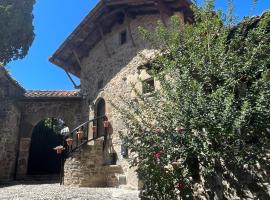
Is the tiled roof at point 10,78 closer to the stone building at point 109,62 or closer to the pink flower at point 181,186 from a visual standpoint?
the stone building at point 109,62

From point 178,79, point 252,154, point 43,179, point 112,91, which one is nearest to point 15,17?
point 112,91

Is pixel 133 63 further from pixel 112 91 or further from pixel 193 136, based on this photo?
pixel 193 136

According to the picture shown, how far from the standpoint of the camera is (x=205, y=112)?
4.68m

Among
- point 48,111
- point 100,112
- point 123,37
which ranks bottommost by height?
point 100,112

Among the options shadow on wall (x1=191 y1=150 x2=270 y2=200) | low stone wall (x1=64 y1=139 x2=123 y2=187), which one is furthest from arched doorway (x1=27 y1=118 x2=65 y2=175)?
shadow on wall (x1=191 y1=150 x2=270 y2=200)

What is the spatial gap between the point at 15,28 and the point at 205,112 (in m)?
14.1

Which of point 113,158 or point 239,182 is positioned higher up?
point 113,158

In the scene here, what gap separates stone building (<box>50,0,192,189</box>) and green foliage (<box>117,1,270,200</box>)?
2836 millimetres

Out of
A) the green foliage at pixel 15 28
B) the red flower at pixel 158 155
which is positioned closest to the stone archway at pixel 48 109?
the green foliage at pixel 15 28

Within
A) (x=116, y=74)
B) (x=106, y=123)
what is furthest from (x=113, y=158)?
(x=116, y=74)

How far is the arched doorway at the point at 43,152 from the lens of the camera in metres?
13.1

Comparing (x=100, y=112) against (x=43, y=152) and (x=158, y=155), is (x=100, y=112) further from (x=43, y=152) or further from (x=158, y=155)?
(x=158, y=155)

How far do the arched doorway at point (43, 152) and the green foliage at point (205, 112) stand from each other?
9053 mm

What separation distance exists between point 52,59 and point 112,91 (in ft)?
13.8
